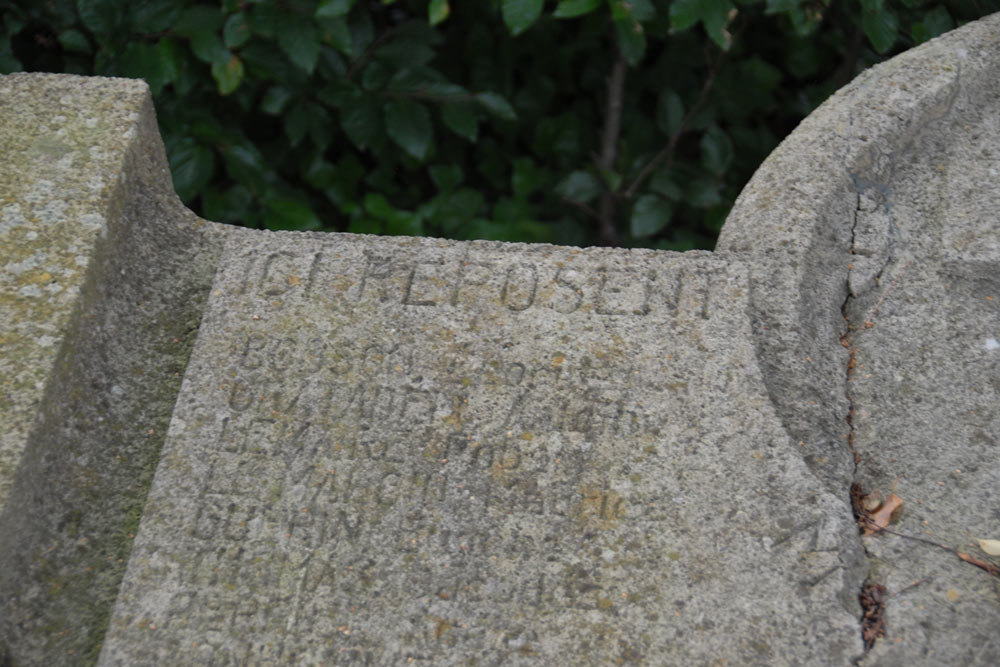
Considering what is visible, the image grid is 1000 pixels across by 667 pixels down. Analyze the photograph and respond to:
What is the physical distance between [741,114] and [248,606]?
2060mm

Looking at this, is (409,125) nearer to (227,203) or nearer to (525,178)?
(525,178)

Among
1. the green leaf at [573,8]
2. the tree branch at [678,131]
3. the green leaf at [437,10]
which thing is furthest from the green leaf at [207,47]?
the tree branch at [678,131]

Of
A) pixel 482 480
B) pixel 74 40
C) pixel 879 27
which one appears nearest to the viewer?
pixel 482 480

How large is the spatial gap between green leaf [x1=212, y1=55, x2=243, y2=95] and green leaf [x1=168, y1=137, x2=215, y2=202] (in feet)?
0.60

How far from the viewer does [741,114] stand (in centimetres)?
269

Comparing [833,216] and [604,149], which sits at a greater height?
[833,216]

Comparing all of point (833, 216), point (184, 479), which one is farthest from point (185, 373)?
point (833, 216)

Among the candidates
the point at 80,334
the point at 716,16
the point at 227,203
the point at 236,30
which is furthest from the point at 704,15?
the point at 80,334

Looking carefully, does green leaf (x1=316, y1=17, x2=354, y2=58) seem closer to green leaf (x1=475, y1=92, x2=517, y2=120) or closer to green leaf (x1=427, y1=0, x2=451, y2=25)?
green leaf (x1=427, y1=0, x2=451, y2=25)

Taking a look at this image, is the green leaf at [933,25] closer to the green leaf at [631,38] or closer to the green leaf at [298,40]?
the green leaf at [631,38]

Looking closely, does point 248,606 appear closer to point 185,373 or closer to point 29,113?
point 185,373

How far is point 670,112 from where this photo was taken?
2.56m

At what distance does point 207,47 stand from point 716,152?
138cm

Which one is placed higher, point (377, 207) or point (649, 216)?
point (649, 216)
